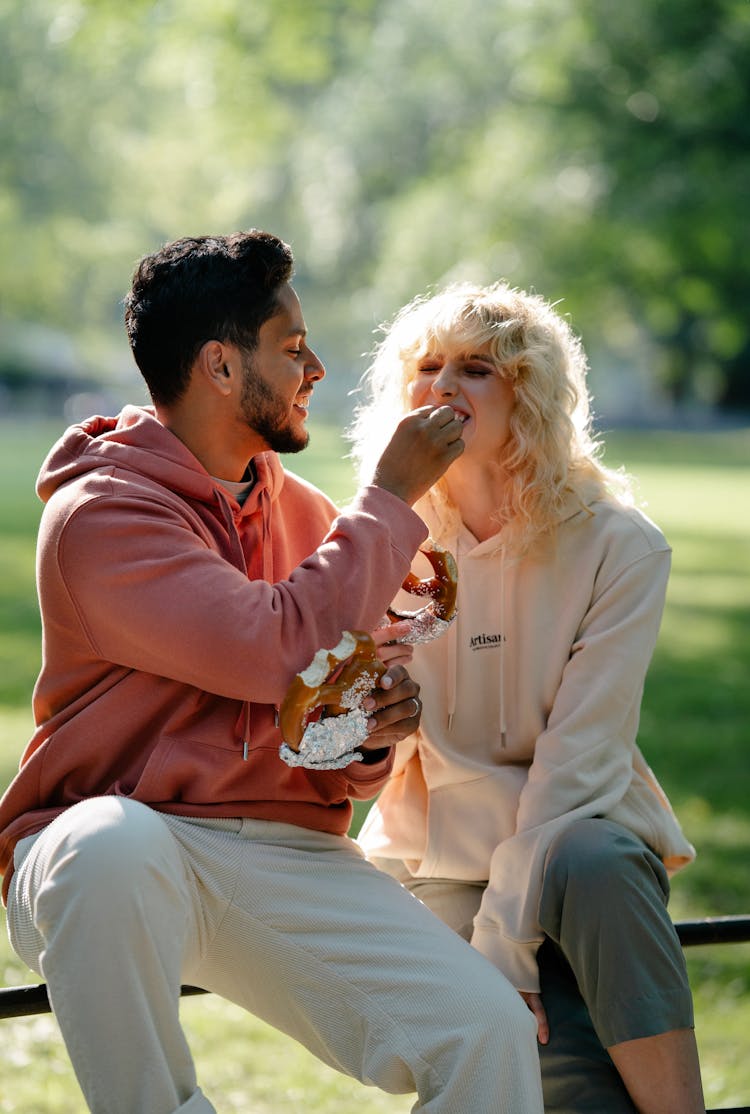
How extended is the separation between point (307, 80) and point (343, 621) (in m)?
10.2

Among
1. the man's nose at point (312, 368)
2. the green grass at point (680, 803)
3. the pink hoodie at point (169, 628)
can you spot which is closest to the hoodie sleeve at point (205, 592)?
the pink hoodie at point (169, 628)

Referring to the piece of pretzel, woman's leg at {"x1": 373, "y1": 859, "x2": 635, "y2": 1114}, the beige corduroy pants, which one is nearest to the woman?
woman's leg at {"x1": 373, "y1": 859, "x2": 635, "y2": 1114}

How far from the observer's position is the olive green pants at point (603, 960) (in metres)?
2.58

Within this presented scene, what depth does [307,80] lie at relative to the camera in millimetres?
11883

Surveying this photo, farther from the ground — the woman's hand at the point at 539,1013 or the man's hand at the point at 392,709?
the man's hand at the point at 392,709

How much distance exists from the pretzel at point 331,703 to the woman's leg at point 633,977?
516mm

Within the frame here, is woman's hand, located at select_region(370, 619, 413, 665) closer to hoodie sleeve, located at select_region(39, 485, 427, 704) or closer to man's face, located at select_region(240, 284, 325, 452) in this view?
hoodie sleeve, located at select_region(39, 485, 427, 704)

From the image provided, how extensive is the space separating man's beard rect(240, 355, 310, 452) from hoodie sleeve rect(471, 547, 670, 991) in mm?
761

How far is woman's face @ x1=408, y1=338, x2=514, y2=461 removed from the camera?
3150 mm

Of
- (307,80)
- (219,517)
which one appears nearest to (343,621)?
(219,517)

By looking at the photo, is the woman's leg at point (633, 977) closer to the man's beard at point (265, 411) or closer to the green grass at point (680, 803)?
the man's beard at point (265, 411)

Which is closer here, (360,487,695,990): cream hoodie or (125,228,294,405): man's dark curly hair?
(125,228,294,405): man's dark curly hair

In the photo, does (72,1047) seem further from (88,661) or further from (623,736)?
(623,736)

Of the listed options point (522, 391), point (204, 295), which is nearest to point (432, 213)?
point (522, 391)
